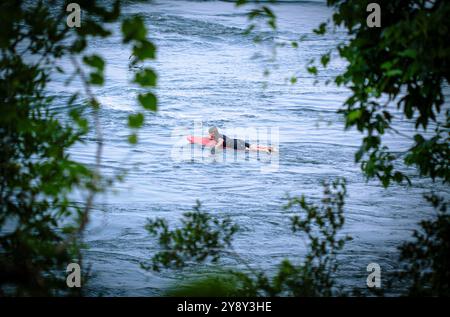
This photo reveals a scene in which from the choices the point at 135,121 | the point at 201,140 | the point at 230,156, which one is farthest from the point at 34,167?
the point at 201,140

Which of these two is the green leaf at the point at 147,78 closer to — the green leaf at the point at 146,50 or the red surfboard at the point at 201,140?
the green leaf at the point at 146,50

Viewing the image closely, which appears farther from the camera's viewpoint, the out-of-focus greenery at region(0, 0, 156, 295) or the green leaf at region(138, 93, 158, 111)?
the out-of-focus greenery at region(0, 0, 156, 295)

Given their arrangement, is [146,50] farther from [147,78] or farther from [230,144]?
[230,144]

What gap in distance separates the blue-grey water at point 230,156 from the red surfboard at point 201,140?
0.54 ft

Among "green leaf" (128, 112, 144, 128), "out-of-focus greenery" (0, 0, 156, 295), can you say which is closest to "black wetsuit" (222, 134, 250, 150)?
"out-of-focus greenery" (0, 0, 156, 295)

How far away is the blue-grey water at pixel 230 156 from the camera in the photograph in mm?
6695

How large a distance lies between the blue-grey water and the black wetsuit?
0.60 ft

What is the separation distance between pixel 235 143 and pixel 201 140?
0.63 m

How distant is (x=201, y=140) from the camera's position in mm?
10859

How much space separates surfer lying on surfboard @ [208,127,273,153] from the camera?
10.7 metres

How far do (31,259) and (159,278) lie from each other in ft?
11.7

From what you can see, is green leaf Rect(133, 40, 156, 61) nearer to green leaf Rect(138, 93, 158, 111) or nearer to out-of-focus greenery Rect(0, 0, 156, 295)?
green leaf Rect(138, 93, 158, 111)

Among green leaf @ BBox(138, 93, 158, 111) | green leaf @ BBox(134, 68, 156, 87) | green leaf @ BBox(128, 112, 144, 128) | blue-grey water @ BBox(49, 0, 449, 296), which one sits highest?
green leaf @ BBox(134, 68, 156, 87)
